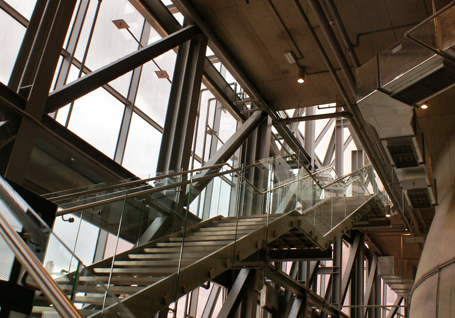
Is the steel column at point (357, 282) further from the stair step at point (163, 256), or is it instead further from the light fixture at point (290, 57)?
the stair step at point (163, 256)

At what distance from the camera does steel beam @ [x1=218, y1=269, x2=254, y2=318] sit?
15.2 metres

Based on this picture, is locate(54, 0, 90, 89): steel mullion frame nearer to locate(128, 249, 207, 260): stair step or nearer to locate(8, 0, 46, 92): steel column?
locate(8, 0, 46, 92): steel column

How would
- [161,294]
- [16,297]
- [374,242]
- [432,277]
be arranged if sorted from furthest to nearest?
[374,242] → [432,277] → [161,294] → [16,297]

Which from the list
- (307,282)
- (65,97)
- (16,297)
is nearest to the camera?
(16,297)

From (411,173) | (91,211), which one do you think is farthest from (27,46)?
(411,173)

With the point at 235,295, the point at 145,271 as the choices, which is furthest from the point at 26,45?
the point at 235,295

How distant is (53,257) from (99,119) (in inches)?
403

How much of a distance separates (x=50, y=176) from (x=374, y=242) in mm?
21404

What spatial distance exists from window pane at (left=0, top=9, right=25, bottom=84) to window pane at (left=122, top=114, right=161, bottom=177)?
4.31 m

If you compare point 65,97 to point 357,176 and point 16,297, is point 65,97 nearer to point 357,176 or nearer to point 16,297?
point 16,297

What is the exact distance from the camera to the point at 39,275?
3064 millimetres

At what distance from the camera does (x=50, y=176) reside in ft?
35.1

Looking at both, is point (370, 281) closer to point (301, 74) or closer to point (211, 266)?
point (301, 74)

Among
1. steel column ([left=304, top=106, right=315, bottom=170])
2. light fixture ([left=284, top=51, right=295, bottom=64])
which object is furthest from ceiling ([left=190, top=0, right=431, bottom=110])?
steel column ([left=304, top=106, right=315, bottom=170])
